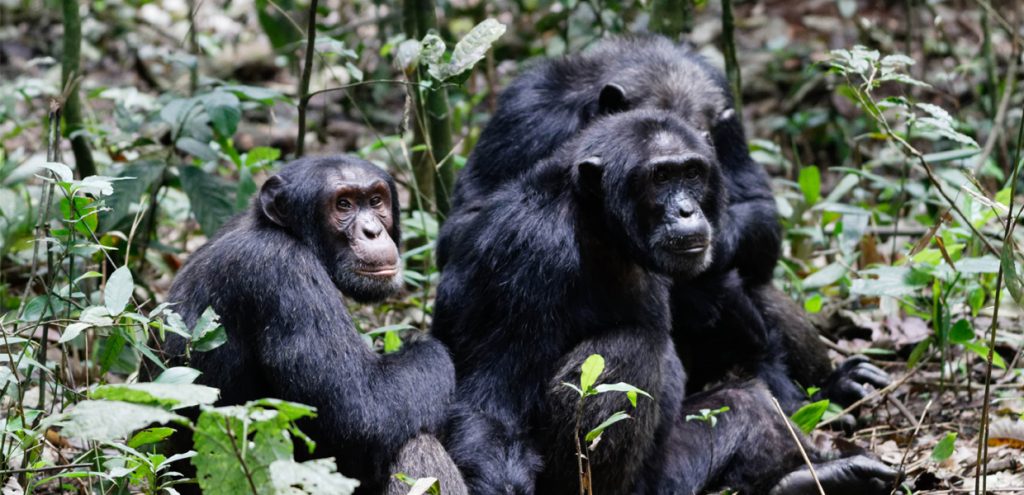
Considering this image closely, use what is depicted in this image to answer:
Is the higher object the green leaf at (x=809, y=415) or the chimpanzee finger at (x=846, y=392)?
the green leaf at (x=809, y=415)

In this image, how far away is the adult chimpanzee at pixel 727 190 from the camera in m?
7.96

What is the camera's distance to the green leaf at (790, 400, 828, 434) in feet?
22.5

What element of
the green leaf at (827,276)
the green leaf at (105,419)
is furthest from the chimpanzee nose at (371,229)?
the green leaf at (827,276)

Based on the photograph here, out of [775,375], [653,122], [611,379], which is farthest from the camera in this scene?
[775,375]

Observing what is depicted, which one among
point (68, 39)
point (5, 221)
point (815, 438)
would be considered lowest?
point (815, 438)

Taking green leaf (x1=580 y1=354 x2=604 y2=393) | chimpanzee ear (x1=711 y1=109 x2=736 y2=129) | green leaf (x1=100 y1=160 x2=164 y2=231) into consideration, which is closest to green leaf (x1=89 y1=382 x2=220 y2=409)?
green leaf (x1=580 y1=354 x2=604 y2=393)

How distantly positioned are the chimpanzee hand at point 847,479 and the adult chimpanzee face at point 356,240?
2384 mm

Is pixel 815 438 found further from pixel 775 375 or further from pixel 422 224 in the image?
pixel 422 224

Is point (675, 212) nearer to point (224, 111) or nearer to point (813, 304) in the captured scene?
point (813, 304)

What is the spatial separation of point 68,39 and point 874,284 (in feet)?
18.4

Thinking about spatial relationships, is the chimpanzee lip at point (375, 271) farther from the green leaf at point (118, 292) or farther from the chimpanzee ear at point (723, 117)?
the chimpanzee ear at point (723, 117)

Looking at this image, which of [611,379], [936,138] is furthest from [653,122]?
[936,138]

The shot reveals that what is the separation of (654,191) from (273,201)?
197 cm

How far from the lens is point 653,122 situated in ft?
21.6
